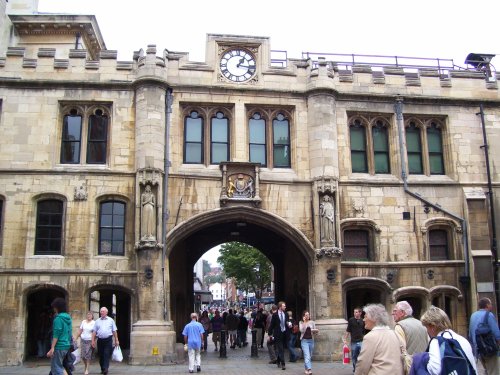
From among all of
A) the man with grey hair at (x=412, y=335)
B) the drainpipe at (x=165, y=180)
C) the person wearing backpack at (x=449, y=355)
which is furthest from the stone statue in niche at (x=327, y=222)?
the person wearing backpack at (x=449, y=355)

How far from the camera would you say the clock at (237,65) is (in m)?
21.0

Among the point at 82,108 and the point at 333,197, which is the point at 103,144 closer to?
the point at 82,108

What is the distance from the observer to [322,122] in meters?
20.4

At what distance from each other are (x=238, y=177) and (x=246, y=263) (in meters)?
27.3

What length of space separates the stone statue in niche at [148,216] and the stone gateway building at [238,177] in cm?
7

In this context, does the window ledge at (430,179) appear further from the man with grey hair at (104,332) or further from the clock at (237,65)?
the man with grey hair at (104,332)

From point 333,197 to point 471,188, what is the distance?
556cm

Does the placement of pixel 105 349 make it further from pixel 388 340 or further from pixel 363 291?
pixel 363 291

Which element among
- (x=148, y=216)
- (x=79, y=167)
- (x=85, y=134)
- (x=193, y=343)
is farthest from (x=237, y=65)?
(x=193, y=343)

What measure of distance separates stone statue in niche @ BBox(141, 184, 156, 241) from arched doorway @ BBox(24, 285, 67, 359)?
3.34 meters

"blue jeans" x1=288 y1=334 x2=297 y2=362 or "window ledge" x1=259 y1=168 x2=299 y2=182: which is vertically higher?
"window ledge" x1=259 y1=168 x2=299 y2=182

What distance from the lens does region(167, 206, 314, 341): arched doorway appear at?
64.8 feet

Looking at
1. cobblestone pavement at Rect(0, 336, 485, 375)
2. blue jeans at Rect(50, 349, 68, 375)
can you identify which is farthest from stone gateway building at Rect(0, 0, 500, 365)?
blue jeans at Rect(50, 349, 68, 375)

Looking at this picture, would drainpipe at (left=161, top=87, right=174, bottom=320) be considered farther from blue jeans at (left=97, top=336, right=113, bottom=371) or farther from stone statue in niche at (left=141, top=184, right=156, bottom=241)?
blue jeans at (left=97, top=336, right=113, bottom=371)
